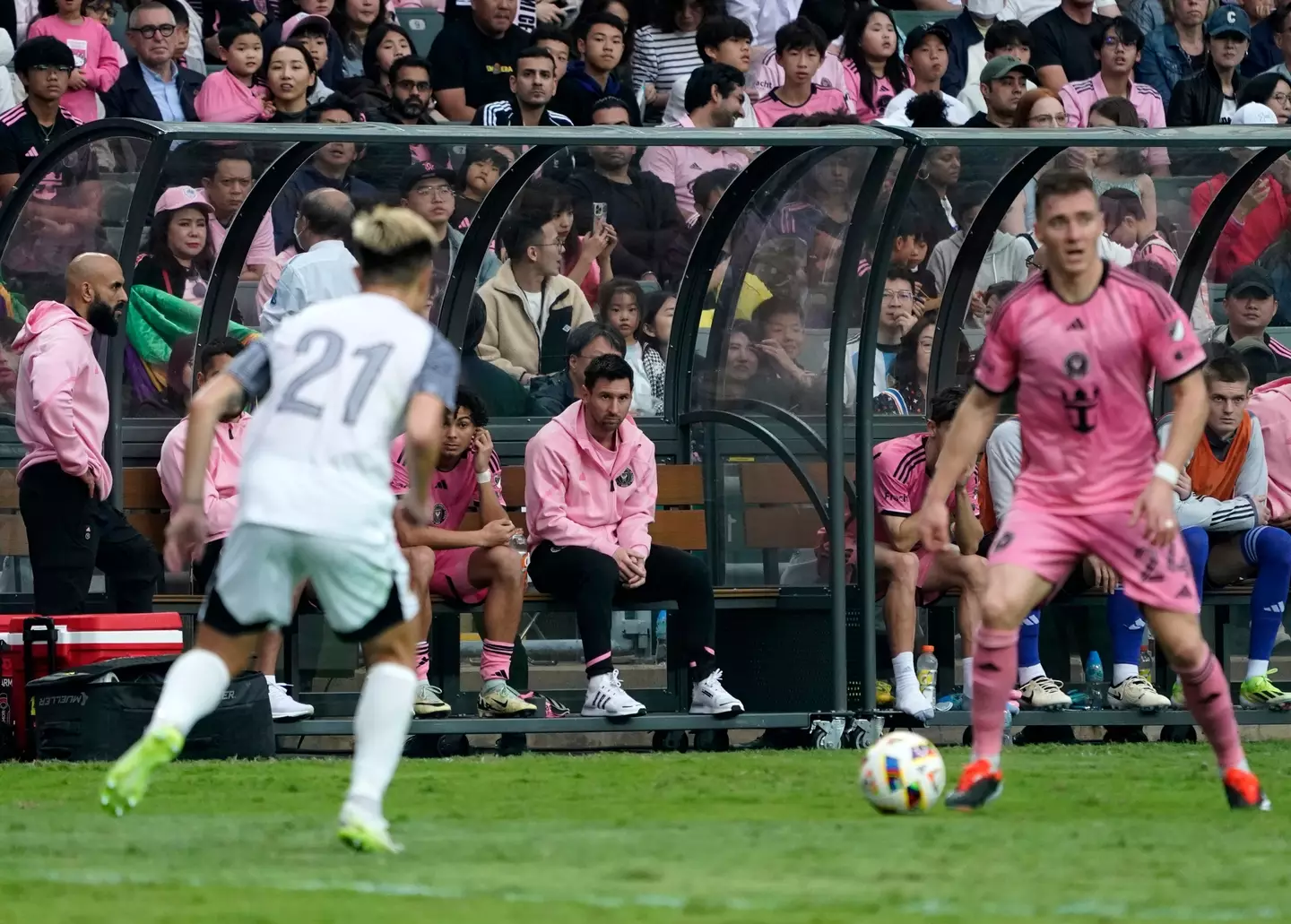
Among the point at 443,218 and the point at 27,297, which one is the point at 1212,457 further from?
the point at 27,297

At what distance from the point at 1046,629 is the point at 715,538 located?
1857mm

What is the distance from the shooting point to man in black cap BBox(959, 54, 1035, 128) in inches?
556

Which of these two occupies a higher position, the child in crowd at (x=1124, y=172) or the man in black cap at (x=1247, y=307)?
the child in crowd at (x=1124, y=172)

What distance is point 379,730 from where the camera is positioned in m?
6.45

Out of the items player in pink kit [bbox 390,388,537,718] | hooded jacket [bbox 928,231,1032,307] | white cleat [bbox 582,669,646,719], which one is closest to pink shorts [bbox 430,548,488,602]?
Answer: player in pink kit [bbox 390,388,537,718]

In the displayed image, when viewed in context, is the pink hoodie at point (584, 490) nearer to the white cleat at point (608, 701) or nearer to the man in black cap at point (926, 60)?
the white cleat at point (608, 701)

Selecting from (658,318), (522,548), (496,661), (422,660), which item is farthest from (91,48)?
(496,661)

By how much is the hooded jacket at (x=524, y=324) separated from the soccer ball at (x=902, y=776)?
483cm

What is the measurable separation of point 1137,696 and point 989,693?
3.99 meters

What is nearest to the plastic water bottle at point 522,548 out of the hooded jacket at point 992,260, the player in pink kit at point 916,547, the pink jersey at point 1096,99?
the player in pink kit at point 916,547

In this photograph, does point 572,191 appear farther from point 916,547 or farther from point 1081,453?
point 1081,453

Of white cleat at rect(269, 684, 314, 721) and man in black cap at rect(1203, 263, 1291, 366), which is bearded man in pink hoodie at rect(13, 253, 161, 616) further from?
man in black cap at rect(1203, 263, 1291, 366)

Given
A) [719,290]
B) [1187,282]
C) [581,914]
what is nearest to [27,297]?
[719,290]

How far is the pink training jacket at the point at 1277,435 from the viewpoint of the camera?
11922 mm
